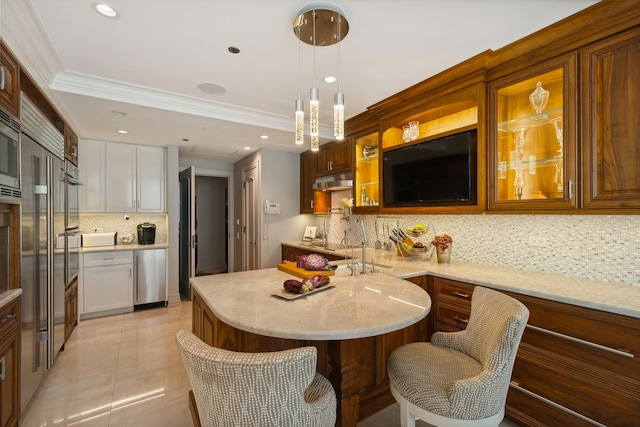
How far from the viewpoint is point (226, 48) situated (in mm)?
2119

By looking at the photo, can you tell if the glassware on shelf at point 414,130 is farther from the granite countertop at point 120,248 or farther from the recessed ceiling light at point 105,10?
the granite countertop at point 120,248

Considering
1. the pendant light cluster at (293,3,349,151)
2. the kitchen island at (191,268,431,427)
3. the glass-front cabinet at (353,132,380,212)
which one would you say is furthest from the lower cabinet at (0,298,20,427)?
the glass-front cabinet at (353,132,380,212)

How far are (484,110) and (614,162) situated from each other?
0.94 m

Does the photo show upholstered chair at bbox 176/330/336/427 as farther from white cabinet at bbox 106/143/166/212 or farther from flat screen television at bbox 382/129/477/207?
white cabinet at bbox 106/143/166/212

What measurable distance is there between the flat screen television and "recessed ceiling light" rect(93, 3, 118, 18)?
8.36 ft

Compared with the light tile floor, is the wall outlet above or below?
above

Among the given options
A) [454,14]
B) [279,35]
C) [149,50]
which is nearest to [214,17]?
[279,35]

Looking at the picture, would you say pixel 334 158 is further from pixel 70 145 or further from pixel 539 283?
pixel 70 145

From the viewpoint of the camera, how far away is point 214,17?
179 centimetres

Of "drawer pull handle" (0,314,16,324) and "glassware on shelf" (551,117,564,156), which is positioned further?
"glassware on shelf" (551,117,564,156)

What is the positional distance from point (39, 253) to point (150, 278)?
2.21 m

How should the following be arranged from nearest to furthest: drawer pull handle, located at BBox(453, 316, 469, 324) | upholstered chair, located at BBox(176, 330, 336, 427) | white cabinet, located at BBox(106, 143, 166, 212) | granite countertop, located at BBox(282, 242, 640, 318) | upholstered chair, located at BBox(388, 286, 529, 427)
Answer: upholstered chair, located at BBox(176, 330, 336, 427), upholstered chair, located at BBox(388, 286, 529, 427), granite countertop, located at BBox(282, 242, 640, 318), drawer pull handle, located at BBox(453, 316, 469, 324), white cabinet, located at BBox(106, 143, 166, 212)

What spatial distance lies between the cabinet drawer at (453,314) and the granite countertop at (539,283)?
0.73ft

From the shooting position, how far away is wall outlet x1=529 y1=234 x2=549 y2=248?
90.9 inches
